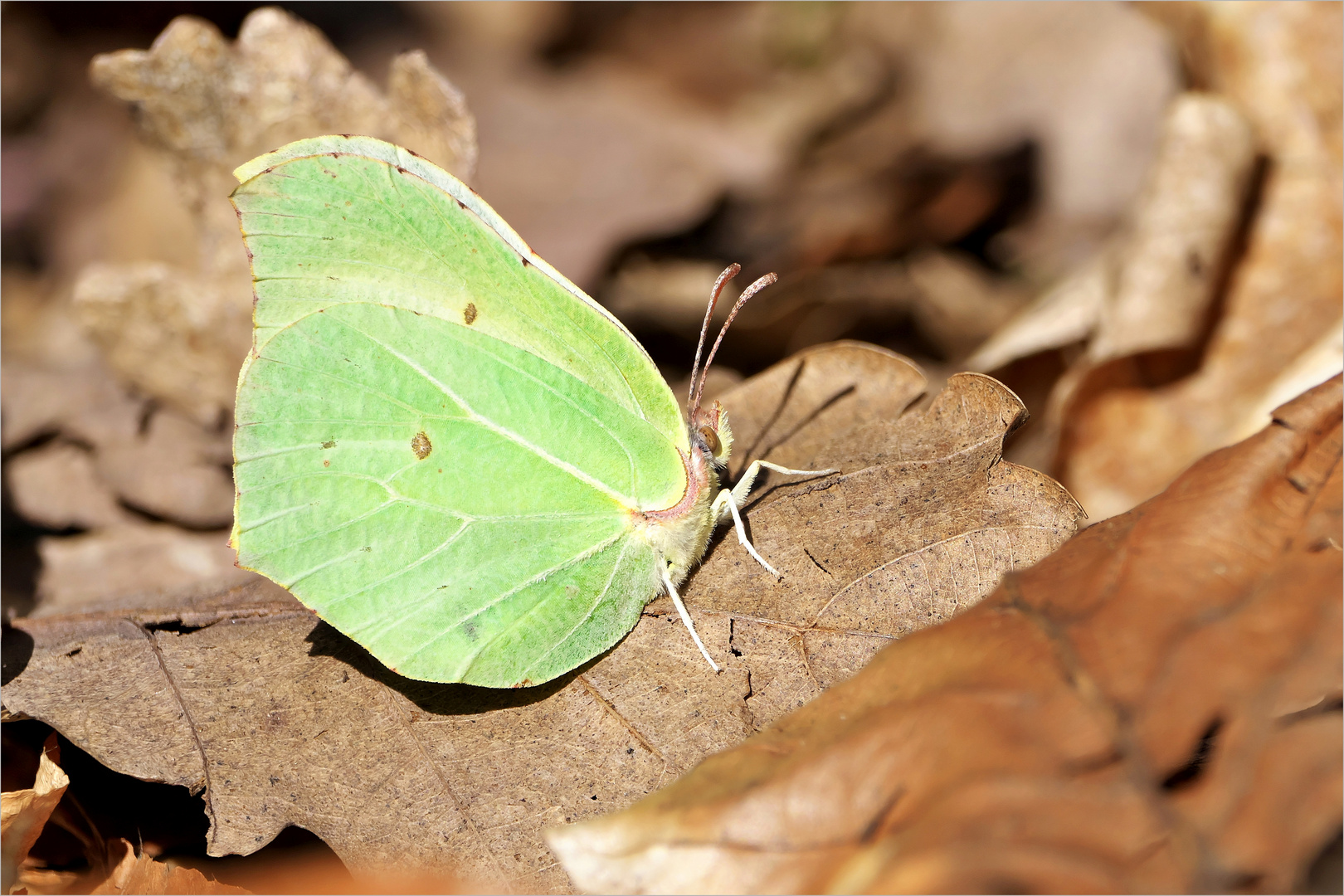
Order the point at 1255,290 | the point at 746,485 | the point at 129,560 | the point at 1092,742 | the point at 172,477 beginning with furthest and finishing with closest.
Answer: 1. the point at 1255,290
2. the point at 172,477
3. the point at 129,560
4. the point at 746,485
5. the point at 1092,742

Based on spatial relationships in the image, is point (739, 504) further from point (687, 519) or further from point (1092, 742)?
point (1092, 742)

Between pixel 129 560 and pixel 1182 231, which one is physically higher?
pixel 1182 231

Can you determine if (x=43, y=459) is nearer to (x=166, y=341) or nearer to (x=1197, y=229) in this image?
(x=166, y=341)

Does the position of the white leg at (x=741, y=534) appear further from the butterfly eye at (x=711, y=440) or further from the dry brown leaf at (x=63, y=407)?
the dry brown leaf at (x=63, y=407)

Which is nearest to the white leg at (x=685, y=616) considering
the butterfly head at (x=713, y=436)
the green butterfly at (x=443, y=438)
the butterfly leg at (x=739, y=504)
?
the green butterfly at (x=443, y=438)

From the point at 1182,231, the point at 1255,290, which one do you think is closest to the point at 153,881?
the point at 1182,231

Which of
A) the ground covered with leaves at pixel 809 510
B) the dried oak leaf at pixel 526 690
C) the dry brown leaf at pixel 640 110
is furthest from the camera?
the dry brown leaf at pixel 640 110

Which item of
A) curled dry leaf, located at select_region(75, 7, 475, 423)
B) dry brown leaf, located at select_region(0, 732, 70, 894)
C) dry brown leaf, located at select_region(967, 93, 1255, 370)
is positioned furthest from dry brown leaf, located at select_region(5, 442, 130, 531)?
dry brown leaf, located at select_region(967, 93, 1255, 370)
